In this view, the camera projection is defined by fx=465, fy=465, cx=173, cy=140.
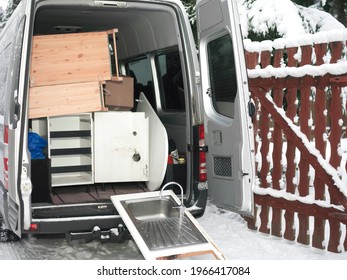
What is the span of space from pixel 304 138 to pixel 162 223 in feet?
5.61

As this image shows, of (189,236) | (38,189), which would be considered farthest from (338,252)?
(38,189)

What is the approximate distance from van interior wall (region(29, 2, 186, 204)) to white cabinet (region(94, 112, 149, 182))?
196 mm

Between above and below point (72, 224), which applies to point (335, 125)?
above

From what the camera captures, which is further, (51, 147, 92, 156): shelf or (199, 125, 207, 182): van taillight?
(51, 147, 92, 156): shelf

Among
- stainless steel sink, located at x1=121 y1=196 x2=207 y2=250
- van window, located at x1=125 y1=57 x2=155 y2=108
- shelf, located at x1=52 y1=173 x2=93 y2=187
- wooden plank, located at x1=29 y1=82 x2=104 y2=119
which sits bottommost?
stainless steel sink, located at x1=121 y1=196 x2=207 y2=250

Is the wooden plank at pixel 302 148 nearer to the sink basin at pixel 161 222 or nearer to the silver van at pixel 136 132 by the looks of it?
the silver van at pixel 136 132

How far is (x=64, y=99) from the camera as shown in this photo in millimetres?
5070

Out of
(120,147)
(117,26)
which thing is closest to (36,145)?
(120,147)

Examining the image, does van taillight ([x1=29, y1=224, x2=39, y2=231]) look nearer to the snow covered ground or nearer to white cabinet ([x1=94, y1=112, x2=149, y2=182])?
the snow covered ground

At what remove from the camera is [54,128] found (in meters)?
5.29

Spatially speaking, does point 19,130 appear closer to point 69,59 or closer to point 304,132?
point 69,59

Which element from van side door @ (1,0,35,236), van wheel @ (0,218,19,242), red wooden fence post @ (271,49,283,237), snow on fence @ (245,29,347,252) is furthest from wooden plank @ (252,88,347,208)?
van wheel @ (0,218,19,242)

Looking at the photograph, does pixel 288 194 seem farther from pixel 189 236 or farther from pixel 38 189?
pixel 38 189

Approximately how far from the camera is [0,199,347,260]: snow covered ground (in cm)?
448
